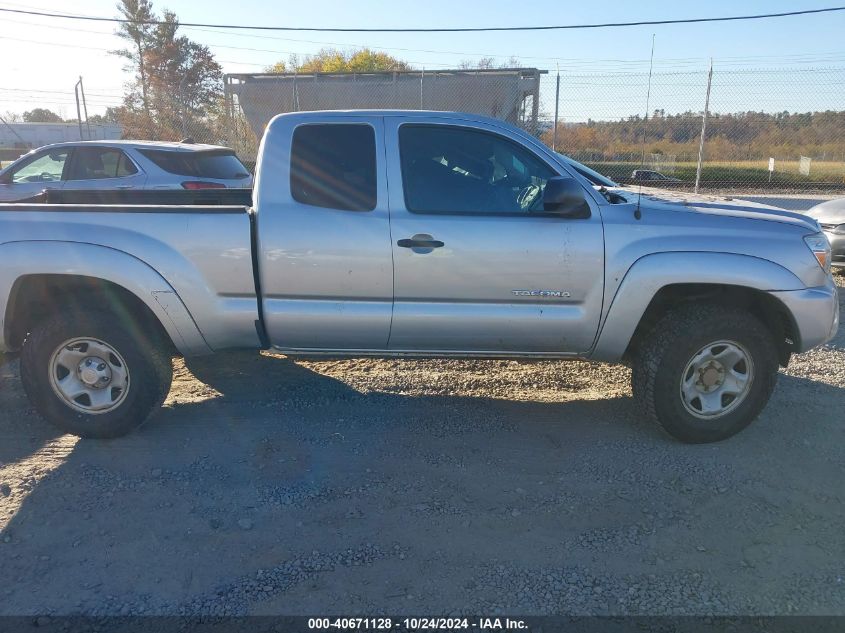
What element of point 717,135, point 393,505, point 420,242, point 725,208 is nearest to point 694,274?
point 725,208

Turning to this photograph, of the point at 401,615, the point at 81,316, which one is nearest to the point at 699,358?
the point at 401,615

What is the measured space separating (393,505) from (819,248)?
9.95ft

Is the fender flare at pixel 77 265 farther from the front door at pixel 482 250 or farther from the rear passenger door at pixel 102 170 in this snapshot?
the rear passenger door at pixel 102 170

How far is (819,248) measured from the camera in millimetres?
3910

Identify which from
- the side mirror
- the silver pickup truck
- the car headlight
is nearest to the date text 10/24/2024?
the silver pickup truck

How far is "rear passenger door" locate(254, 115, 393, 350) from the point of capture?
3830 mm

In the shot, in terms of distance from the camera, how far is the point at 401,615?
101 inches

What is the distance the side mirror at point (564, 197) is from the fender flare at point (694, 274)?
497 mm

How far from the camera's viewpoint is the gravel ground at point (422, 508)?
2711mm

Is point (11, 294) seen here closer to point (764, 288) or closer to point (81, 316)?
point (81, 316)

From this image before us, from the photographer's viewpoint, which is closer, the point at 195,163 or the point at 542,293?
the point at 542,293

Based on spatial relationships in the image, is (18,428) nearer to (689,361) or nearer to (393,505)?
(393,505)

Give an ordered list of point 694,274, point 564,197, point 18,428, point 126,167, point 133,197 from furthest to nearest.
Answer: point 126,167
point 133,197
point 18,428
point 694,274
point 564,197

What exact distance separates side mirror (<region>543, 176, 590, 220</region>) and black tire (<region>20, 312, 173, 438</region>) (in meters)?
2.61
